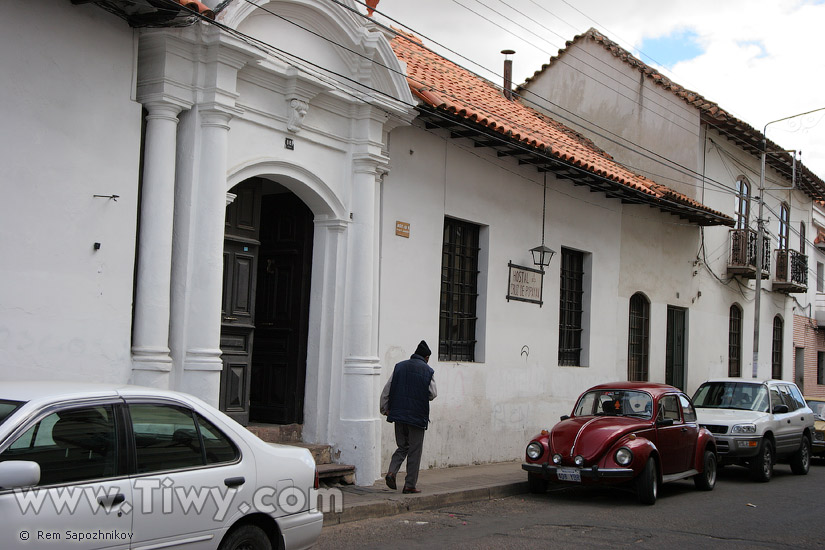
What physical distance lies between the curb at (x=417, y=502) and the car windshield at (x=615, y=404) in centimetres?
138

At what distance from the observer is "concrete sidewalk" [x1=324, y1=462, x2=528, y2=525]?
9492 mm

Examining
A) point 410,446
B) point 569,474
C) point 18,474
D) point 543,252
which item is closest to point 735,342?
point 543,252

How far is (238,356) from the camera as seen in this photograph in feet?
35.1

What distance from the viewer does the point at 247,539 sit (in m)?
5.70

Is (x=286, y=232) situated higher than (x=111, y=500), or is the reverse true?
(x=286, y=232)

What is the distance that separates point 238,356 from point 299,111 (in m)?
3.10

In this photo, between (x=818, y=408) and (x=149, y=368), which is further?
(x=818, y=408)

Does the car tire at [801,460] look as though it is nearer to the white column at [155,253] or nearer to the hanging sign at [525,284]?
the hanging sign at [525,284]

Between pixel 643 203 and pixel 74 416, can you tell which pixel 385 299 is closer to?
pixel 74 416

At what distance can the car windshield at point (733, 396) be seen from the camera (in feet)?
49.5

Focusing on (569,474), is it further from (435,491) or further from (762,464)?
(762,464)

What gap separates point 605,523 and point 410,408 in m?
2.56

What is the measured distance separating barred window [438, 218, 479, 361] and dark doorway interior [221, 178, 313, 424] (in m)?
2.81

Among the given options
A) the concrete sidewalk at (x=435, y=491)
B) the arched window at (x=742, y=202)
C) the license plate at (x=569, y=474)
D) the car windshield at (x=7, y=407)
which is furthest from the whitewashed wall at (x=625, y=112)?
the car windshield at (x=7, y=407)
